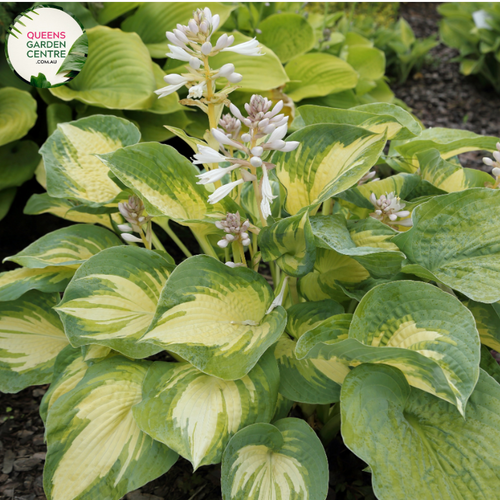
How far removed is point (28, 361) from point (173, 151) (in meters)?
0.87

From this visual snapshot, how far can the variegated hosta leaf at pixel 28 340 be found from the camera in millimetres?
1495

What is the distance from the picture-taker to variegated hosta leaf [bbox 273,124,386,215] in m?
1.20

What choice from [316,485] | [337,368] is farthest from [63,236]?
[316,485]

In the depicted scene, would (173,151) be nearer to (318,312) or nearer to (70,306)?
(70,306)

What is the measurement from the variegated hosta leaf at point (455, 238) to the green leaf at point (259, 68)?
58.5 inches

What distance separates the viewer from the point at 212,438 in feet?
3.58

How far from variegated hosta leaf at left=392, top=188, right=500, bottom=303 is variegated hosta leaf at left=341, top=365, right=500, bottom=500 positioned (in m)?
0.27

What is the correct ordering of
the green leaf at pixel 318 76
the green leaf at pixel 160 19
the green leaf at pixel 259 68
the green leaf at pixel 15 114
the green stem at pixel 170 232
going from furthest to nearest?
the green leaf at pixel 318 76 → the green leaf at pixel 160 19 → the green leaf at pixel 259 68 → the green leaf at pixel 15 114 → the green stem at pixel 170 232

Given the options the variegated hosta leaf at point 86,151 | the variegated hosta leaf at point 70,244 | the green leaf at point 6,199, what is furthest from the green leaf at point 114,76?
the variegated hosta leaf at point 70,244

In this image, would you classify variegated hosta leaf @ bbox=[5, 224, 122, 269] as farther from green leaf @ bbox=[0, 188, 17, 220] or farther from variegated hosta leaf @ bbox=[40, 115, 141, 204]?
green leaf @ bbox=[0, 188, 17, 220]

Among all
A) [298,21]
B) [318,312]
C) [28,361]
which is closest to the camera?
[318,312]

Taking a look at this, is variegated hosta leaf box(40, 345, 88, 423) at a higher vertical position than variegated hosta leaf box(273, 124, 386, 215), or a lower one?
lower

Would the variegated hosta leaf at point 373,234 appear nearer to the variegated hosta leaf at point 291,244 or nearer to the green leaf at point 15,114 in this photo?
the variegated hosta leaf at point 291,244

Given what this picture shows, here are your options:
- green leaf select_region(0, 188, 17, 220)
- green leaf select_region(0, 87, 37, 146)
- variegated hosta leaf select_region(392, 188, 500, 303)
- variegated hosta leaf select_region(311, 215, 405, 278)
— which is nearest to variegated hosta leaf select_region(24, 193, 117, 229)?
green leaf select_region(0, 87, 37, 146)
